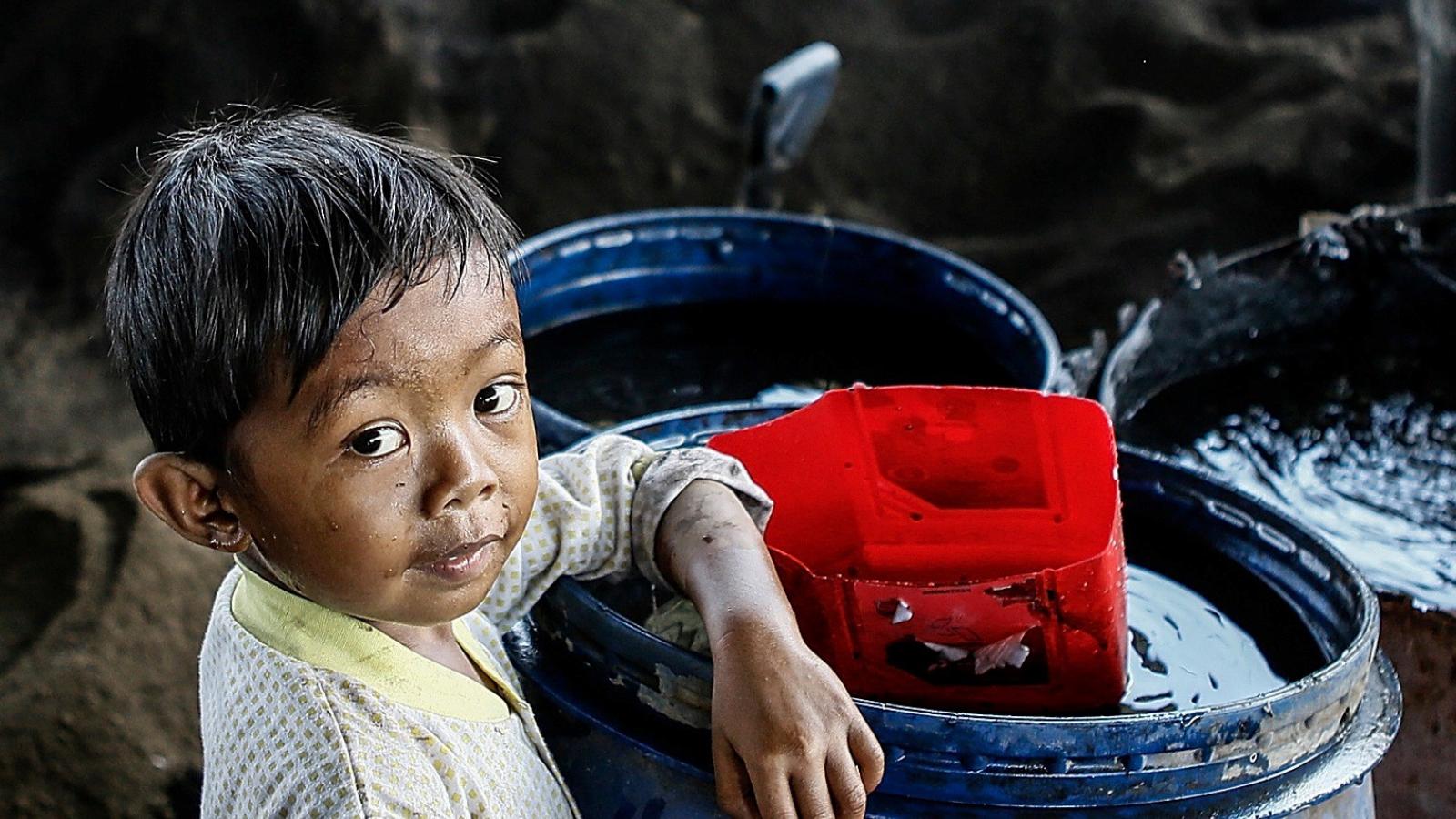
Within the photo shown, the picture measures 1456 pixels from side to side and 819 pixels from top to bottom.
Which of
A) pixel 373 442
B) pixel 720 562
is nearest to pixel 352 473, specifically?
pixel 373 442

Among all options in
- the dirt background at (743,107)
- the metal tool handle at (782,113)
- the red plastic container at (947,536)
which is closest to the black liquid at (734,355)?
the metal tool handle at (782,113)

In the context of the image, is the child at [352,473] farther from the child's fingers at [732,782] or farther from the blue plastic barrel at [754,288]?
the blue plastic barrel at [754,288]

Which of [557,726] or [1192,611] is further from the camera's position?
[1192,611]

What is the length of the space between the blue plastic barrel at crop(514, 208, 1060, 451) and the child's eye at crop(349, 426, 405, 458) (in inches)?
44.7

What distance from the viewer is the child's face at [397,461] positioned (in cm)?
103

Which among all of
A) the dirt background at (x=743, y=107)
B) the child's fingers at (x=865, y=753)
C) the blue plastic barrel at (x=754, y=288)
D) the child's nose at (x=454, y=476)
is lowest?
the dirt background at (x=743, y=107)

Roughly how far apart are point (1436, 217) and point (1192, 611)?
4.07 feet

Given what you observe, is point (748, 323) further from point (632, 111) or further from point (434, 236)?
point (632, 111)

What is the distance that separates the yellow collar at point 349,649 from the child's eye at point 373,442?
0.15 metres

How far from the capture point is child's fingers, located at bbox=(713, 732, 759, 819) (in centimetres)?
109

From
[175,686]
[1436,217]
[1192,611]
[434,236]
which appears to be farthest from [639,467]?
[175,686]

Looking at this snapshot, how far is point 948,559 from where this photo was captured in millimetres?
1469

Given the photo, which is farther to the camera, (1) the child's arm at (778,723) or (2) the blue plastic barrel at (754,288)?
(2) the blue plastic barrel at (754,288)

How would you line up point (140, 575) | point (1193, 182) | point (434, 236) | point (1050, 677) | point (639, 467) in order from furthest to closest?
point (1193, 182)
point (140, 575)
point (639, 467)
point (1050, 677)
point (434, 236)
